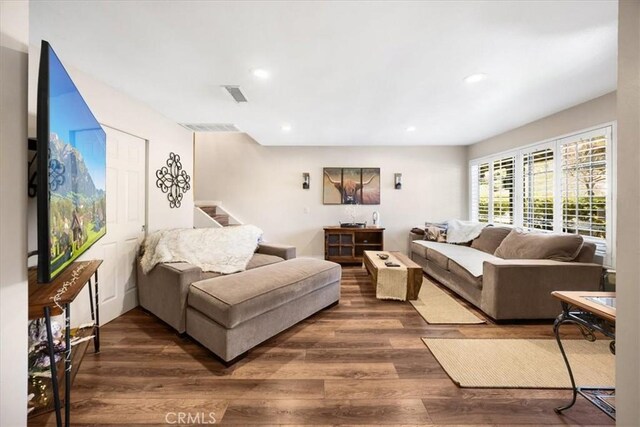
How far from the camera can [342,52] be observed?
1805 millimetres

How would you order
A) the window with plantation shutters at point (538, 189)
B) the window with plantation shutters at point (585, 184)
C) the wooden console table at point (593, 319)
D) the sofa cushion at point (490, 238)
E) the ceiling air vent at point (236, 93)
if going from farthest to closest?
the sofa cushion at point (490, 238) < the window with plantation shutters at point (538, 189) < the window with plantation shutters at point (585, 184) < the ceiling air vent at point (236, 93) < the wooden console table at point (593, 319)

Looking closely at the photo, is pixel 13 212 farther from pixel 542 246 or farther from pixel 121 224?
pixel 542 246

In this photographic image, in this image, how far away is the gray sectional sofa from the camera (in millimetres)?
1799

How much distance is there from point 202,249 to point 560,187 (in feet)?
14.5

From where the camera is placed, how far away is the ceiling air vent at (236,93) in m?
2.36

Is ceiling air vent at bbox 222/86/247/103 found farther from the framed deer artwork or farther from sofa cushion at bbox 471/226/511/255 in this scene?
sofa cushion at bbox 471/226/511/255

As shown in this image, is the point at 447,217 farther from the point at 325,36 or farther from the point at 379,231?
the point at 325,36

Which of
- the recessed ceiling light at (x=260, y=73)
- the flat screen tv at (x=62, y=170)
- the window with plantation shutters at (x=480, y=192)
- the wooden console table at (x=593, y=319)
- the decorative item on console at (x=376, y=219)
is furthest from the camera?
the decorative item on console at (x=376, y=219)

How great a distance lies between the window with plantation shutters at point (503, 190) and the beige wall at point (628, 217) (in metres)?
3.48

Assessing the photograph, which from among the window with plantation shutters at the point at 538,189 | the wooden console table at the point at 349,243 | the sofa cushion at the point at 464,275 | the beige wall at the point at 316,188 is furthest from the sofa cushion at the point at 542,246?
the wooden console table at the point at 349,243

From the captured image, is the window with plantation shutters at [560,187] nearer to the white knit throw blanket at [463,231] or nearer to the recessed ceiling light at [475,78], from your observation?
the white knit throw blanket at [463,231]

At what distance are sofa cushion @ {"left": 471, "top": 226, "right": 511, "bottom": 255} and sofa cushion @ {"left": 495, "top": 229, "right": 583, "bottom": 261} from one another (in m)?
0.34

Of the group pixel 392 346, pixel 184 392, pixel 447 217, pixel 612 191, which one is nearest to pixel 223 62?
pixel 184 392

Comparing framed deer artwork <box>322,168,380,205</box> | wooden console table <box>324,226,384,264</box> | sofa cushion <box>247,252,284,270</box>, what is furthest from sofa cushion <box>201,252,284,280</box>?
framed deer artwork <box>322,168,380,205</box>
